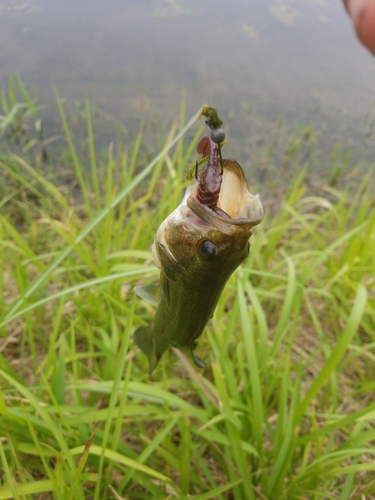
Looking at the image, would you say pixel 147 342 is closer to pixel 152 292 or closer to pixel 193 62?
pixel 152 292

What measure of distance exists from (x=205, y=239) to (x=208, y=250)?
29 millimetres

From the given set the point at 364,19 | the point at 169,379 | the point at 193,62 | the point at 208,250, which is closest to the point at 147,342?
the point at 169,379

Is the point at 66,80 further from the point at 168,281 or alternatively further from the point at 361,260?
the point at 168,281

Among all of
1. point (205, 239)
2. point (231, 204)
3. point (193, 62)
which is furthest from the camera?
point (193, 62)

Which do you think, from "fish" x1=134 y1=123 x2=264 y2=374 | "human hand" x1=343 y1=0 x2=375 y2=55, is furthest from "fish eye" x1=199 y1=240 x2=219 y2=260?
"human hand" x1=343 y1=0 x2=375 y2=55

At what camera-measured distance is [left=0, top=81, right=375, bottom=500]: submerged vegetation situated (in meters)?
1.41

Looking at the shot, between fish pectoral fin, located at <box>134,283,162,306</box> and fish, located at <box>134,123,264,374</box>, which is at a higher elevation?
fish, located at <box>134,123,264,374</box>

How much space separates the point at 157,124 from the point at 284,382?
13.0 feet

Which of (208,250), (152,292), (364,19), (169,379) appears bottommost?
(169,379)

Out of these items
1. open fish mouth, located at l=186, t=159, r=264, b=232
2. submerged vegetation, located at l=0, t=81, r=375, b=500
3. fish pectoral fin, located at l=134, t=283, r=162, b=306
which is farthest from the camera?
submerged vegetation, located at l=0, t=81, r=375, b=500

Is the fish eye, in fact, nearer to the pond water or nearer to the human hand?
the human hand

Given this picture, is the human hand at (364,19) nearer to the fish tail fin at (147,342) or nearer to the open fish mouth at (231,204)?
the open fish mouth at (231,204)

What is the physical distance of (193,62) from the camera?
232 inches

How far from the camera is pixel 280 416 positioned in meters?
1.59
